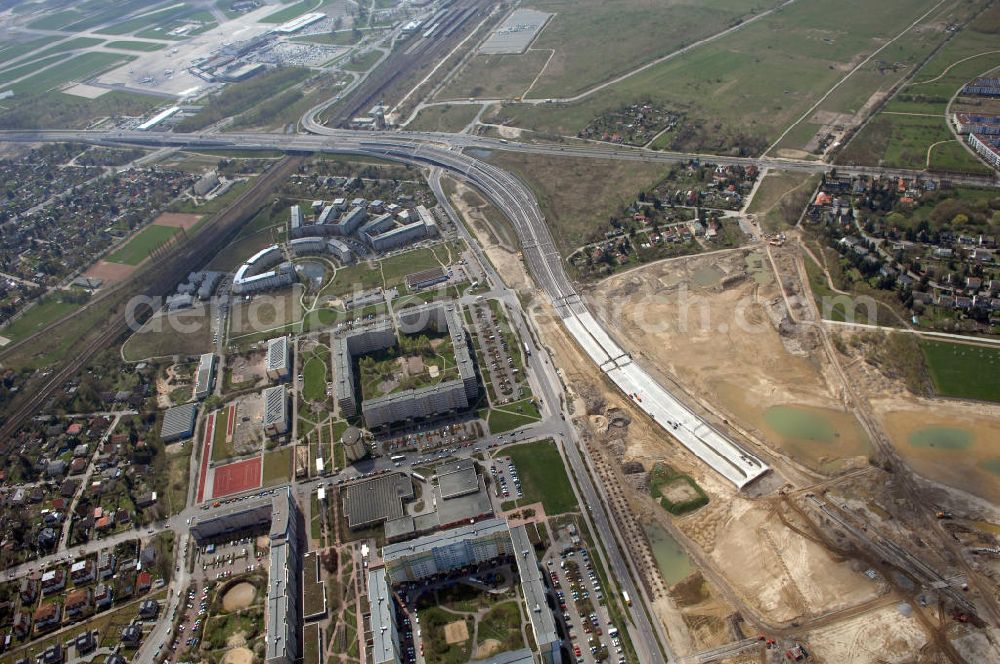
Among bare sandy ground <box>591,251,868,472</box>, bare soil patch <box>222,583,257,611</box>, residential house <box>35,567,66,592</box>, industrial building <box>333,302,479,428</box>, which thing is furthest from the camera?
industrial building <box>333,302,479,428</box>

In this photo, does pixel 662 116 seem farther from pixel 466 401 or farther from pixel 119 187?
pixel 119 187

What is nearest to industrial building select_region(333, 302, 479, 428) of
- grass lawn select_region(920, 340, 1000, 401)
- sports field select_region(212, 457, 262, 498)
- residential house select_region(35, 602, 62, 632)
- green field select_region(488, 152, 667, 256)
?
sports field select_region(212, 457, 262, 498)

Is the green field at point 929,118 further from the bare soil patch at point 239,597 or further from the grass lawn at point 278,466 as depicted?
the bare soil patch at point 239,597

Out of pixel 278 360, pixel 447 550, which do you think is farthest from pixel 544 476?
pixel 278 360

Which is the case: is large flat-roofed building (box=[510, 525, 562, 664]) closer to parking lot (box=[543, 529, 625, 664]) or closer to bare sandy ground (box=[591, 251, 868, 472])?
parking lot (box=[543, 529, 625, 664])

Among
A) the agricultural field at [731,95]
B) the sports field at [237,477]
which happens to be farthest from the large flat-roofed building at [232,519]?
the agricultural field at [731,95]

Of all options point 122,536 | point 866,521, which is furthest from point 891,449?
point 122,536

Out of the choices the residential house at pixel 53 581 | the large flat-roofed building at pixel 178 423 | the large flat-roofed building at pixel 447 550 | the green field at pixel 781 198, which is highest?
the green field at pixel 781 198
